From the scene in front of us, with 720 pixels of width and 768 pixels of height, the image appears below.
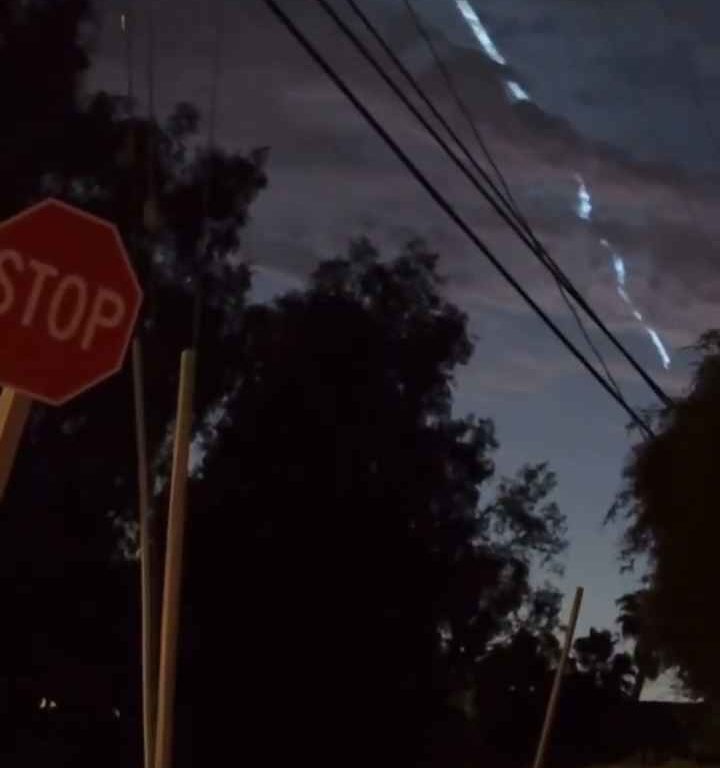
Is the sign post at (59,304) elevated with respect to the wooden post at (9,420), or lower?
elevated

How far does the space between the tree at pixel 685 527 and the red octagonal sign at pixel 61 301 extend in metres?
13.0

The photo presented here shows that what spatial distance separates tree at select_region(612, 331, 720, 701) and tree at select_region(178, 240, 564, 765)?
18731mm

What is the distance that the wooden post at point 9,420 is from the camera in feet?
17.3

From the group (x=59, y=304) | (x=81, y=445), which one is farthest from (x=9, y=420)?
(x=81, y=445)

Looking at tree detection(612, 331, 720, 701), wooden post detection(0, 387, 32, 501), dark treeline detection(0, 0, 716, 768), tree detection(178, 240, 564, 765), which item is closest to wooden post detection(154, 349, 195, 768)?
wooden post detection(0, 387, 32, 501)

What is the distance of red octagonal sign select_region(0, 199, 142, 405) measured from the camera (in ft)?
16.6

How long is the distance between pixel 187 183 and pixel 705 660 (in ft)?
66.4

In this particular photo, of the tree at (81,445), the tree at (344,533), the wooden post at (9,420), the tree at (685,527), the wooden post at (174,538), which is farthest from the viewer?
the tree at (344,533)

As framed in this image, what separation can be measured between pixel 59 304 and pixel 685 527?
13744 millimetres

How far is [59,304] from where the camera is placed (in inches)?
→ 197

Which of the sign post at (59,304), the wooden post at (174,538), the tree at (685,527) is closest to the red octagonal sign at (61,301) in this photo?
the sign post at (59,304)

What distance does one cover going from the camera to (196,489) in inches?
1487

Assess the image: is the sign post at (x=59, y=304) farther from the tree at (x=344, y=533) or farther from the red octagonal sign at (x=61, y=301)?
the tree at (x=344, y=533)

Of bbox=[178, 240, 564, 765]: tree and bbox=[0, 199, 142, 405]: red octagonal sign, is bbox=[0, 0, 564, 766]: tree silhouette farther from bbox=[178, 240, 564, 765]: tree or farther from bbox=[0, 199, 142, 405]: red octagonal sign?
bbox=[0, 199, 142, 405]: red octagonal sign
